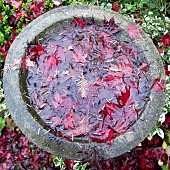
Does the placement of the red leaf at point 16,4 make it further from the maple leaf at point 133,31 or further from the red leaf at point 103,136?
the red leaf at point 103,136

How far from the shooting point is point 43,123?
1.73m

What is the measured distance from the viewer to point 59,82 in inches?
71.0

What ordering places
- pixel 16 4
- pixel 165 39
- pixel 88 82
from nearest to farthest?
pixel 88 82 < pixel 165 39 < pixel 16 4

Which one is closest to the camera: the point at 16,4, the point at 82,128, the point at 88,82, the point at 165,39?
the point at 82,128

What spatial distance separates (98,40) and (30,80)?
1.56ft

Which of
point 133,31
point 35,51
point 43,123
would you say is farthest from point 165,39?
point 43,123

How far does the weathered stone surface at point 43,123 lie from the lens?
5.54ft

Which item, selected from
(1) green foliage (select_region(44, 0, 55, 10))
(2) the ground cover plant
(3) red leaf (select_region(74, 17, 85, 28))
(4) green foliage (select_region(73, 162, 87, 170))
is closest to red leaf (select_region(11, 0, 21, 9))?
(2) the ground cover plant

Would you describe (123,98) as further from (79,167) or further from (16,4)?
(16,4)

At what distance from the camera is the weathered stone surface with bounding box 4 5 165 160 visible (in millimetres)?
1688

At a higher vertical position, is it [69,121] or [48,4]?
[48,4]

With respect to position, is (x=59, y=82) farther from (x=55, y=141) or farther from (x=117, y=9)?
(x=117, y=9)

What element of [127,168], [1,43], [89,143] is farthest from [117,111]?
[1,43]

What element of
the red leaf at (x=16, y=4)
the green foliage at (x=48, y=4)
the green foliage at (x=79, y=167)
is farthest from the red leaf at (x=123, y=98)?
the red leaf at (x=16, y=4)
